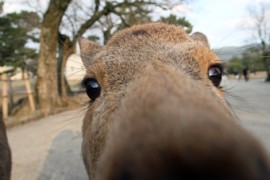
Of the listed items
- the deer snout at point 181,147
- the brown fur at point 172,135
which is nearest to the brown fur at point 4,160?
the brown fur at point 172,135

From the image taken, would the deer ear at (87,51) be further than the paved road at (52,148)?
No

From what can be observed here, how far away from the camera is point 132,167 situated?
1116 mm

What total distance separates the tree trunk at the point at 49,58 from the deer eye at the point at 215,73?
601 inches

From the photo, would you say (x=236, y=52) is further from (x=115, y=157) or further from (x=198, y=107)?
(x=115, y=157)

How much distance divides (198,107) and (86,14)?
94.0 ft

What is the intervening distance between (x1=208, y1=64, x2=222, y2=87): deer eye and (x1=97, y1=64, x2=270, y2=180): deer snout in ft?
4.15

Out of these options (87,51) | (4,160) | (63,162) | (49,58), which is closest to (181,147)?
(87,51)

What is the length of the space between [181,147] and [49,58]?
57.5ft

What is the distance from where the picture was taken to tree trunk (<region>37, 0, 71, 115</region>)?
17453 millimetres

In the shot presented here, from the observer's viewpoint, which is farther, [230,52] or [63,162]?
[63,162]

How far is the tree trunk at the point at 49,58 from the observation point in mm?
17453

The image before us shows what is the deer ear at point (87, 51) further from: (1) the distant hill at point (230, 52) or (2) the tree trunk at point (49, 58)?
(2) the tree trunk at point (49, 58)

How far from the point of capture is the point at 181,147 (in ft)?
3.54

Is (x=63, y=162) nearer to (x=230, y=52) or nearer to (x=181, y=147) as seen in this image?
(x=230, y=52)
